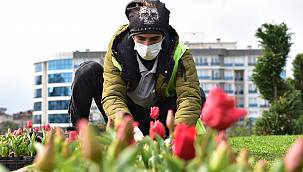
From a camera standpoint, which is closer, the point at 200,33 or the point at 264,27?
the point at 264,27

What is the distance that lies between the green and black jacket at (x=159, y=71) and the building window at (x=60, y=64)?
207 feet

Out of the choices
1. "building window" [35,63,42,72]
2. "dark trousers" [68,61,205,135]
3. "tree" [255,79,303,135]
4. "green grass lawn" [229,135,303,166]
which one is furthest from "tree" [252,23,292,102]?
"building window" [35,63,42,72]

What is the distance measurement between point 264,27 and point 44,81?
5181 cm

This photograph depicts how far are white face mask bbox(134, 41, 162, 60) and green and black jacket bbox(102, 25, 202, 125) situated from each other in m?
0.07

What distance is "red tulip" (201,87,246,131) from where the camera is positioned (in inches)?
37.9

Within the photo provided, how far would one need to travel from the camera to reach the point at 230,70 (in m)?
64.4

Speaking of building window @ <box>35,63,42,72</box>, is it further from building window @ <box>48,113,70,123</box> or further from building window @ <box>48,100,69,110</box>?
building window @ <box>48,113,70,123</box>

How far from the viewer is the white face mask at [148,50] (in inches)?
130

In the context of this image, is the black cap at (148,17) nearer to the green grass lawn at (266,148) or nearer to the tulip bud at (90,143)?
the green grass lawn at (266,148)

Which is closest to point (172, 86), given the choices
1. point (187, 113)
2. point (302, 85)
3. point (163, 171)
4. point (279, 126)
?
point (187, 113)

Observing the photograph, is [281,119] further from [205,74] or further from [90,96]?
[205,74]

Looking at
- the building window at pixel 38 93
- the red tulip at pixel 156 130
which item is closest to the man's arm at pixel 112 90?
the red tulip at pixel 156 130

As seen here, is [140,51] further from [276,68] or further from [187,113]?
[276,68]

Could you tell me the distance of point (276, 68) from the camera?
19.5 m
